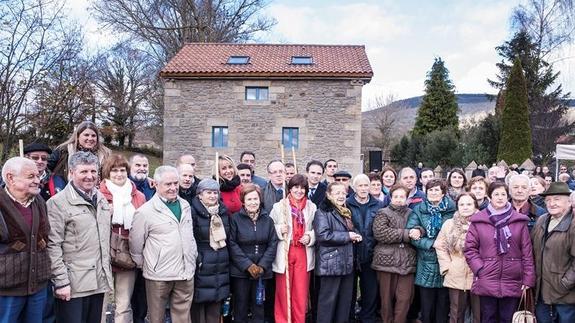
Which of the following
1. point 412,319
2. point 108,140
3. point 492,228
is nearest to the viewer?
point 492,228

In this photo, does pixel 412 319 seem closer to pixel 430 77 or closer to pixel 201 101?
pixel 201 101

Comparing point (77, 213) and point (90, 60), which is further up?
point (90, 60)

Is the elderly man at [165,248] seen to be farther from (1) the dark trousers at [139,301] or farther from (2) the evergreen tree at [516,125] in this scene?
(2) the evergreen tree at [516,125]

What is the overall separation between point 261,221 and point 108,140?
29.7 meters

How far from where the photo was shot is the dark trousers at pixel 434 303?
499 cm

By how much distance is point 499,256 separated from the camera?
4.37m

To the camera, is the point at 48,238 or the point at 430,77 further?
the point at 430,77

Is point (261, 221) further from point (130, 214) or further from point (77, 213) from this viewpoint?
point (77, 213)

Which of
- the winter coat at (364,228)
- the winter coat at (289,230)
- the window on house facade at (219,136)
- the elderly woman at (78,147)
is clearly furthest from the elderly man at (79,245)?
the window on house facade at (219,136)

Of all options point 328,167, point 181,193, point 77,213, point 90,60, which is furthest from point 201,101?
point 77,213

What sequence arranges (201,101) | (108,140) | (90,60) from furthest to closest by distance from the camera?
(108,140), (201,101), (90,60)

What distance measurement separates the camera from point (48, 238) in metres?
3.61

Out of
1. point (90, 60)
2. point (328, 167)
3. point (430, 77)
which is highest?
point (430, 77)

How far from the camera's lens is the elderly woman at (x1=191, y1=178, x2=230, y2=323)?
14.9ft
